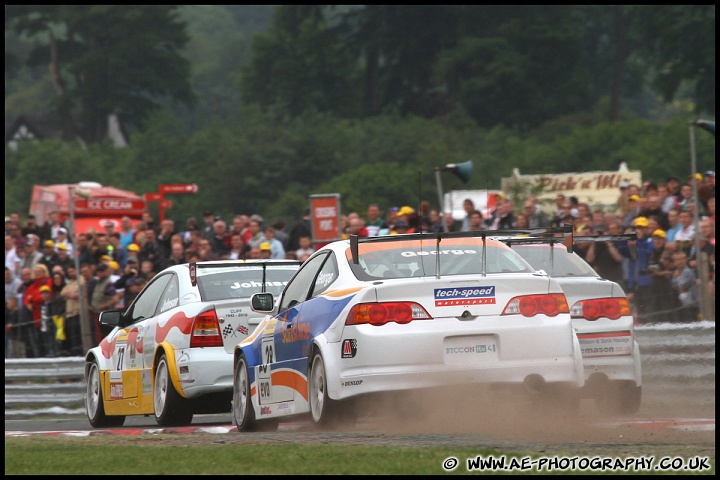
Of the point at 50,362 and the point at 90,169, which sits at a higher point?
the point at 90,169

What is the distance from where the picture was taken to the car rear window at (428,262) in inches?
439

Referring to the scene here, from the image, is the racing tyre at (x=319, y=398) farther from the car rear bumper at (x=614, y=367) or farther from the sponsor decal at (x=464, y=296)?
the car rear bumper at (x=614, y=367)

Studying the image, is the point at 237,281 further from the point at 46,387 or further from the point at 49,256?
the point at 49,256

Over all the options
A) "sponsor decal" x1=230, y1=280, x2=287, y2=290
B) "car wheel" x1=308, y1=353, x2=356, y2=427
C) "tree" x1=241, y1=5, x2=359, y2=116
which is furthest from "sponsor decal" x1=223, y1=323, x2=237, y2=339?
"tree" x1=241, y1=5, x2=359, y2=116

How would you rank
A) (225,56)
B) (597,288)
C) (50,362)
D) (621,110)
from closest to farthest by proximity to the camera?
1. (597,288)
2. (50,362)
3. (621,110)
4. (225,56)

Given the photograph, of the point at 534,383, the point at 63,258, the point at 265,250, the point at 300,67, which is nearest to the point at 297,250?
the point at 265,250

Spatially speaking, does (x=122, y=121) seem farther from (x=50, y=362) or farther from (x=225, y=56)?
(x=50, y=362)

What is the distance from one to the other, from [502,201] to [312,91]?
65.3 metres

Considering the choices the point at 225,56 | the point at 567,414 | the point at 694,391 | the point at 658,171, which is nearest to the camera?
the point at 567,414

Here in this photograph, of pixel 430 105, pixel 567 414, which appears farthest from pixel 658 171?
pixel 567 414

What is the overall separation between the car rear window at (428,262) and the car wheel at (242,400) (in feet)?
5.84

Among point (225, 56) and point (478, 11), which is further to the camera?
point (225, 56)

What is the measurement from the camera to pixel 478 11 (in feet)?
262

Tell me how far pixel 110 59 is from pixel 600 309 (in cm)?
7735
